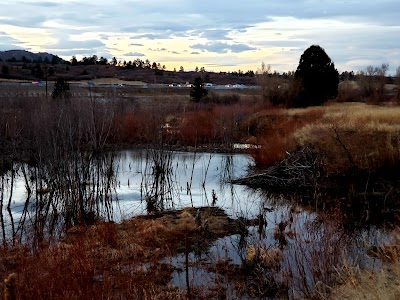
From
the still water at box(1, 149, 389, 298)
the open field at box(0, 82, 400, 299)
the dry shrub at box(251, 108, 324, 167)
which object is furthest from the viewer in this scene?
the dry shrub at box(251, 108, 324, 167)

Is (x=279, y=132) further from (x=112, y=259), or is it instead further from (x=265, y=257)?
(x=112, y=259)

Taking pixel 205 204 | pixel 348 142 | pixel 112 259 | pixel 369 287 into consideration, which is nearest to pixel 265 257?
pixel 112 259

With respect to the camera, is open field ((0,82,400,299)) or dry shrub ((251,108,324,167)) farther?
dry shrub ((251,108,324,167))

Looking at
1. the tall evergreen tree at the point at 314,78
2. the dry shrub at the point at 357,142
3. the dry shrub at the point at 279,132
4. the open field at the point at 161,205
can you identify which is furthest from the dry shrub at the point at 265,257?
the tall evergreen tree at the point at 314,78

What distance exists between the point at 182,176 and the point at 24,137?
6866 millimetres

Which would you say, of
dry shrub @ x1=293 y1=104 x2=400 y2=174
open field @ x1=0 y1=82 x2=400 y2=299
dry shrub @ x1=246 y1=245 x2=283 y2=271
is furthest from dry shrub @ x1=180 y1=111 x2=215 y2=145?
dry shrub @ x1=246 y1=245 x2=283 y2=271

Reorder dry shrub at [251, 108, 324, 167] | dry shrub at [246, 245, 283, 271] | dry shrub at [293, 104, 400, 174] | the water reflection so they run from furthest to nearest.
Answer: dry shrub at [251, 108, 324, 167]
dry shrub at [293, 104, 400, 174]
the water reflection
dry shrub at [246, 245, 283, 271]

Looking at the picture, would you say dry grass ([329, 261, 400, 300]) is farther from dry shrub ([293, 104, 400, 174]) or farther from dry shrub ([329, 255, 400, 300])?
dry shrub ([293, 104, 400, 174])

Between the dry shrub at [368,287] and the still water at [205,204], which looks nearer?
the dry shrub at [368,287]

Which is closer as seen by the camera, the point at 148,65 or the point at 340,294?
the point at 340,294

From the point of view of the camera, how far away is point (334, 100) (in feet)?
129

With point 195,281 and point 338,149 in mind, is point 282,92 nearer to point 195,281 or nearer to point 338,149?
point 338,149

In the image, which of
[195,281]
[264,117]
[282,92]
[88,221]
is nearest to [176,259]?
[195,281]

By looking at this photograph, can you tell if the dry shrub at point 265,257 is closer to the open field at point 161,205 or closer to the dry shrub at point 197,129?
the open field at point 161,205
